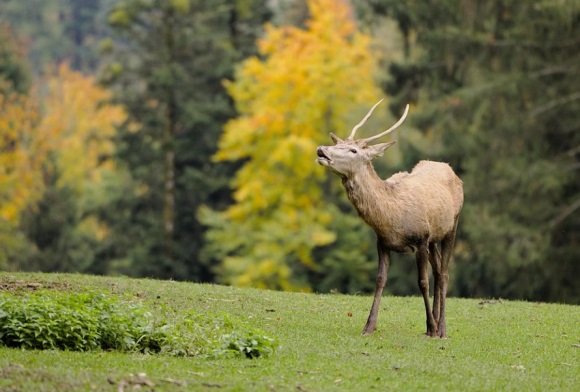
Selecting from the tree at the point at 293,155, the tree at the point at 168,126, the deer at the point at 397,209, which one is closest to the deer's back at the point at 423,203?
the deer at the point at 397,209

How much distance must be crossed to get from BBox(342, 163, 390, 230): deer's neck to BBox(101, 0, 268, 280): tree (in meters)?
30.2

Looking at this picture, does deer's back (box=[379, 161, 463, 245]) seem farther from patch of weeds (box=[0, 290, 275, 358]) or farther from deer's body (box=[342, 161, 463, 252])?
patch of weeds (box=[0, 290, 275, 358])

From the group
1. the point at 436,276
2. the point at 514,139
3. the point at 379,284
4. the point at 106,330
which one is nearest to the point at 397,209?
the point at 379,284

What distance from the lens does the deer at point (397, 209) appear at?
12.2 m

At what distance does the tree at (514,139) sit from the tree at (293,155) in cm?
349

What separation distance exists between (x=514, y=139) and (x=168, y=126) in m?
16.6

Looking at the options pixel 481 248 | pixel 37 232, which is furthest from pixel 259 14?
pixel 481 248

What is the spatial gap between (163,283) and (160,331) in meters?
6.24

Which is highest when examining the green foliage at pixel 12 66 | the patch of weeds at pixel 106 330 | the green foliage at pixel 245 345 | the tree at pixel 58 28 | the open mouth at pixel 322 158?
the tree at pixel 58 28

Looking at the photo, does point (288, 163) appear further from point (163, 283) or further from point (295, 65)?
point (163, 283)

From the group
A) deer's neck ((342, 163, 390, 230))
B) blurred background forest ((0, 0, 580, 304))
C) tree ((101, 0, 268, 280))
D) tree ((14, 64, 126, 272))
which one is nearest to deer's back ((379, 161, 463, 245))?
deer's neck ((342, 163, 390, 230))

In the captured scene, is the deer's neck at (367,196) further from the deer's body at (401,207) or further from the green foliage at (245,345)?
the green foliage at (245,345)

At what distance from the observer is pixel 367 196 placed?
12367 millimetres

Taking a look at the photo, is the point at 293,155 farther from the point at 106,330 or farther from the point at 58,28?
the point at 58,28
